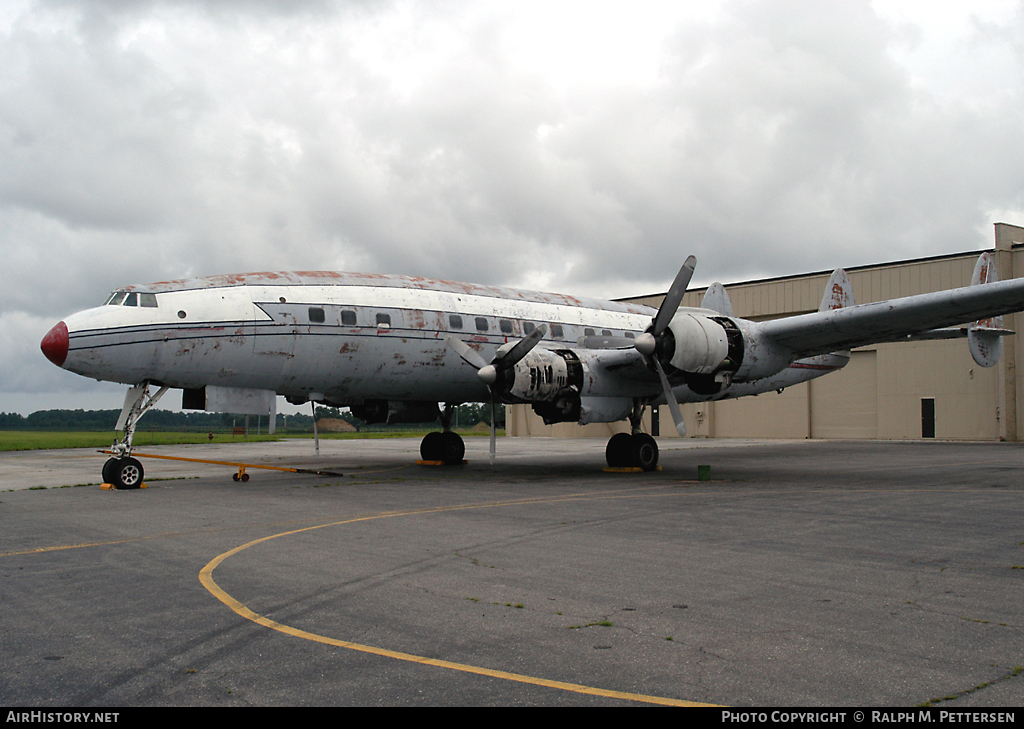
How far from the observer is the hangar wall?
3553cm

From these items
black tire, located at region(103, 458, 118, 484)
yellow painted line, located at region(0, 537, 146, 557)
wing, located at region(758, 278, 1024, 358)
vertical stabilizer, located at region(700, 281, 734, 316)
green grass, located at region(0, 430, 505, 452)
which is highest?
vertical stabilizer, located at region(700, 281, 734, 316)

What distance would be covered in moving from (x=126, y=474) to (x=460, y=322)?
8.46 m

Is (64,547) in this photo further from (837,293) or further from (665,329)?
(837,293)

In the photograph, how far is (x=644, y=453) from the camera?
799 inches

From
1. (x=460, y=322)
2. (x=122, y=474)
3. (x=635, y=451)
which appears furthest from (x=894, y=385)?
(x=122, y=474)

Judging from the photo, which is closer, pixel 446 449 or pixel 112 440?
pixel 446 449

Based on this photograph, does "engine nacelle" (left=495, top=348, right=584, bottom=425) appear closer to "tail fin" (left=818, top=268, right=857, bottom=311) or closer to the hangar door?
"tail fin" (left=818, top=268, right=857, bottom=311)

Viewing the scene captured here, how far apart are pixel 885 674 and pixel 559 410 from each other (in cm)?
1352

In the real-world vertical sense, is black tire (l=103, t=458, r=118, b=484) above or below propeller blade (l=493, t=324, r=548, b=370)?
below

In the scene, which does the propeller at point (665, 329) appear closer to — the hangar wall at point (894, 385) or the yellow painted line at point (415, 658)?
the yellow painted line at point (415, 658)

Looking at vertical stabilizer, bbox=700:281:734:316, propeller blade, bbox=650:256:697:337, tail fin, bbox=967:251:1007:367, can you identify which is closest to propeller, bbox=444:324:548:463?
propeller blade, bbox=650:256:697:337

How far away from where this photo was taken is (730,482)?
678 inches

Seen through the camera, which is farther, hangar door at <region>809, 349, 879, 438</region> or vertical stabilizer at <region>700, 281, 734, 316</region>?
hangar door at <region>809, 349, 879, 438</region>

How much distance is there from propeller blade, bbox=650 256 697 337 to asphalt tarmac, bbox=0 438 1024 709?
4.81 metres
